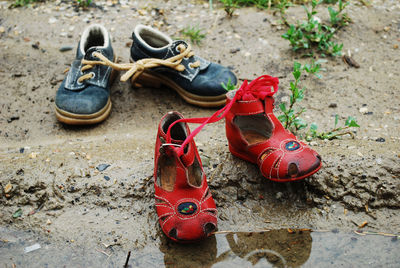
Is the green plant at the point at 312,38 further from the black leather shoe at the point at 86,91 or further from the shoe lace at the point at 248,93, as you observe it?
the black leather shoe at the point at 86,91

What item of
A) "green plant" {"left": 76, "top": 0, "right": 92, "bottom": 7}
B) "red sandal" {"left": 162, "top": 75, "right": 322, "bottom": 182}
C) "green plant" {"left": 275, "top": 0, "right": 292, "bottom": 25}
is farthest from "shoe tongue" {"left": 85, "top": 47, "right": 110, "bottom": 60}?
"green plant" {"left": 275, "top": 0, "right": 292, "bottom": 25}

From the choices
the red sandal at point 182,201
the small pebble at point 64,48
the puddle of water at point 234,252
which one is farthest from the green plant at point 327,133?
the small pebble at point 64,48

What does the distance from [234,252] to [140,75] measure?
1626 millimetres

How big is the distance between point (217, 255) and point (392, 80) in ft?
7.01

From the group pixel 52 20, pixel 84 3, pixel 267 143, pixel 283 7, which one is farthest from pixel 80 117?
pixel 283 7

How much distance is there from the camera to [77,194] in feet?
7.05

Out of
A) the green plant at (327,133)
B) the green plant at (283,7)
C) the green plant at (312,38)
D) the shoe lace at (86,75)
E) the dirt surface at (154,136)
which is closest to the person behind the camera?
the dirt surface at (154,136)

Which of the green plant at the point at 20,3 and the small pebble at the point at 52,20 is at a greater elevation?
the green plant at the point at 20,3

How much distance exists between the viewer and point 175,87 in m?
2.91

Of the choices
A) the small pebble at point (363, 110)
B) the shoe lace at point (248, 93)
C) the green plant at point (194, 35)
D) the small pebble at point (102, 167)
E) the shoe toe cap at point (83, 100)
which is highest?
the shoe lace at point (248, 93)

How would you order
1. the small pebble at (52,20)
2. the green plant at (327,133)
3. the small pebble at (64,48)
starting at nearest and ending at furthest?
the green plant at (327,133) → the small pebble at (64,48) → the small pebble at (52,20)

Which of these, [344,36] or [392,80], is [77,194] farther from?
[344,36]

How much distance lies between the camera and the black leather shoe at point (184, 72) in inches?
109

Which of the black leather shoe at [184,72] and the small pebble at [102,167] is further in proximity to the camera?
the black leather shoe at [184,72]
